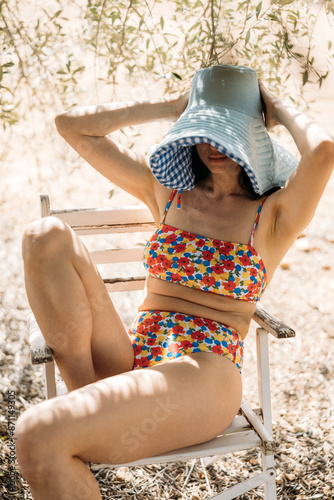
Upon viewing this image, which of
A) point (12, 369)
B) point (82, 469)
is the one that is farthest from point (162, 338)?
point (12, 369)

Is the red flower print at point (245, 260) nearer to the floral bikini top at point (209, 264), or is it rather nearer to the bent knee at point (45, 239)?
the floral bikini top at point (209, 264)

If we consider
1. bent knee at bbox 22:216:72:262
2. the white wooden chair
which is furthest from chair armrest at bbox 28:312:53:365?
bent knee at bbox 22:216:72:262

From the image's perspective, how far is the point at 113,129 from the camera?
253 centimetres

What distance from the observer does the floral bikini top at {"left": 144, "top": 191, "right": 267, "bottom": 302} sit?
222 centimetres

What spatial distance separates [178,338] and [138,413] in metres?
0.47

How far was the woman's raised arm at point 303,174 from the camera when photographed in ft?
6.75

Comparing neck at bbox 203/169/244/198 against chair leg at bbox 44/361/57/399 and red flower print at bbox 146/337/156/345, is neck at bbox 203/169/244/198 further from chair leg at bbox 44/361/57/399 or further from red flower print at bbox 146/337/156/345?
chair leg at bbox 44/361/57/399

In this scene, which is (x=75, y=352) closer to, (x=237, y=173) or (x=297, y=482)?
(x=237, y=173)

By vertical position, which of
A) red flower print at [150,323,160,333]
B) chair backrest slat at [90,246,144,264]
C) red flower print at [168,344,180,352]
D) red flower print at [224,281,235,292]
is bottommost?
red flower print at [168,344,180,352]

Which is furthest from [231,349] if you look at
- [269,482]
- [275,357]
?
[275,357]

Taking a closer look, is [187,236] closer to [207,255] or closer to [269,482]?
[207,255]

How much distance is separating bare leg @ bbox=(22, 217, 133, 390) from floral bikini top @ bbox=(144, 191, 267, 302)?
36cm

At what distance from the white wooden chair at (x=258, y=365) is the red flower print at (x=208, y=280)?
0.27m

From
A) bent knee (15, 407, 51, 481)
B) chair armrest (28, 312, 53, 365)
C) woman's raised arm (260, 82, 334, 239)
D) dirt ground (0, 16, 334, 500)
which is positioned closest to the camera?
bent knee (15, 407, 51, 481)
